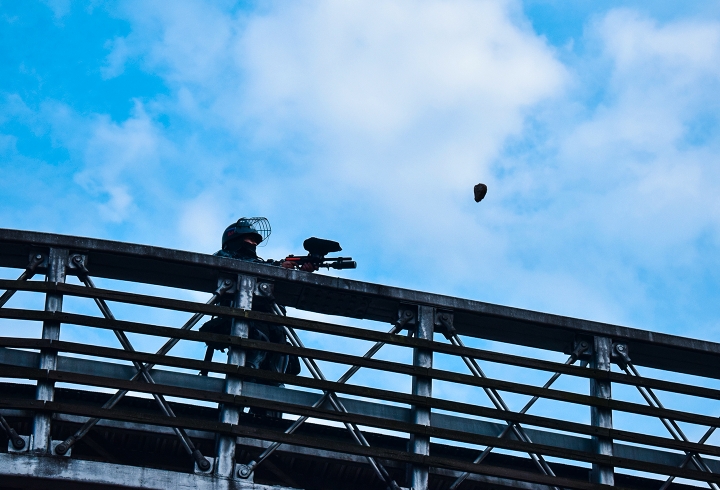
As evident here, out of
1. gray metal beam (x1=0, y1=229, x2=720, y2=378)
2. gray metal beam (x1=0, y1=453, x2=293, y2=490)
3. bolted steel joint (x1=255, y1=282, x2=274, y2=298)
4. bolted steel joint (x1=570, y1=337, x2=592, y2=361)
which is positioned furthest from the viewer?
bolted steel joint (x1=570, y1=337, x2=592, y2=361)

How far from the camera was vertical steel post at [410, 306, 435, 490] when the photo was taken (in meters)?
13.9

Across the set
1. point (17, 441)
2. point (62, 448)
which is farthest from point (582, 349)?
point (17, 441)

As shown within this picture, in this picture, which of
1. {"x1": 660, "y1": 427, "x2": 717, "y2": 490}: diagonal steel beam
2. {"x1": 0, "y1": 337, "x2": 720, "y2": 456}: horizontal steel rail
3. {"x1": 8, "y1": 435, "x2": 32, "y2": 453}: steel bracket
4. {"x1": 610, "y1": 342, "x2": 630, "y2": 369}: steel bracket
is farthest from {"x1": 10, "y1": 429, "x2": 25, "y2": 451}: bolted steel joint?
{"x1": 660, "y1": 427, "x2": 717, "y2": 490}: diagonal steel beam

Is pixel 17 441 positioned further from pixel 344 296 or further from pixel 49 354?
pixel 344 296

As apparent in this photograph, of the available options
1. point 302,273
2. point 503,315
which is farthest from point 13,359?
point 503,315

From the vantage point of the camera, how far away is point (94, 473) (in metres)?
12.8

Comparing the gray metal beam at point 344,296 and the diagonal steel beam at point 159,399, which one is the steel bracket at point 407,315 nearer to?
the gray metal beam at point 344,296

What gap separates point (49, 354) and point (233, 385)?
2186 mm

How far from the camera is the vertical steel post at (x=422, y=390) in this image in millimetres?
13930

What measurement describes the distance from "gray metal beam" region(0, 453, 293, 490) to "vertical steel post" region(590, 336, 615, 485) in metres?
4.94

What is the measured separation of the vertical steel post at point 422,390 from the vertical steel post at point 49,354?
4.33 m

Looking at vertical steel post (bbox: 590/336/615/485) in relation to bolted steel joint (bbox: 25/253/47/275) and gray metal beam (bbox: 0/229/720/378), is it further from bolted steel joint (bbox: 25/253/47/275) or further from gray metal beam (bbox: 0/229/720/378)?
bolted steel joint (bbox: 25/253/47/275)

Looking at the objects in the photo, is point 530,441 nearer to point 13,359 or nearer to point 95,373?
point 95,373

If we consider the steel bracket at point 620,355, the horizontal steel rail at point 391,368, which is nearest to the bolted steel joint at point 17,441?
the horizontal steel rail at point 391,368
